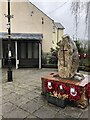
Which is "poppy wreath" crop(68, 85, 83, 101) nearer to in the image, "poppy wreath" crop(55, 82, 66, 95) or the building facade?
"poppy wreath" crop(55, 82, 66, 95)

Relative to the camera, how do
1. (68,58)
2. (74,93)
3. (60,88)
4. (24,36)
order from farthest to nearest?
1. (24,36)
2. (68,58)
3. (60,88)
4. (74,93)

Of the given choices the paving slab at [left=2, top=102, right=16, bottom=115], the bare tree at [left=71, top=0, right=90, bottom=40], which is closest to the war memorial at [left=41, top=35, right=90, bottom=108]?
the paving slab at [left=2, top=102, right=16, bottom=115]

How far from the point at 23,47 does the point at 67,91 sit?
30.9 ft

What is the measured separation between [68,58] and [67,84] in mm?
1005

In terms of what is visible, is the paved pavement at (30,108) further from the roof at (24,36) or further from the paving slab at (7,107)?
the roof at (24,36)

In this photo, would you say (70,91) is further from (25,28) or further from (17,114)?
(25,28)

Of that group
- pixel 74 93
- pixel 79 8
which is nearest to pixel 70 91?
pixel 74 93

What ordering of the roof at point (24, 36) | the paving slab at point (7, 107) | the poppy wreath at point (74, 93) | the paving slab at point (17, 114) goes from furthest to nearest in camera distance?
the roof at point (24, 36), the poppy wreath at point (74, 93), the paving slab at point (7, 107), the paving slab at point (17, 114)

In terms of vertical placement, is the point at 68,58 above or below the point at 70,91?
above

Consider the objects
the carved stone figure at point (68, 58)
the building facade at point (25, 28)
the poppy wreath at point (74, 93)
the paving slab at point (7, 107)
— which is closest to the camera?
the paving slab at point (7, 107)

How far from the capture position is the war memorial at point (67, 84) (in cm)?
555

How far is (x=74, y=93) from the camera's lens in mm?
5582

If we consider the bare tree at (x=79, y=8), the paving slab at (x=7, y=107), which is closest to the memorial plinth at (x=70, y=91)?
the paving slab at (x=7, y=107)

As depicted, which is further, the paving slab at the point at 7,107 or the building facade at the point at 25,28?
the building facade at the point at 25,28
